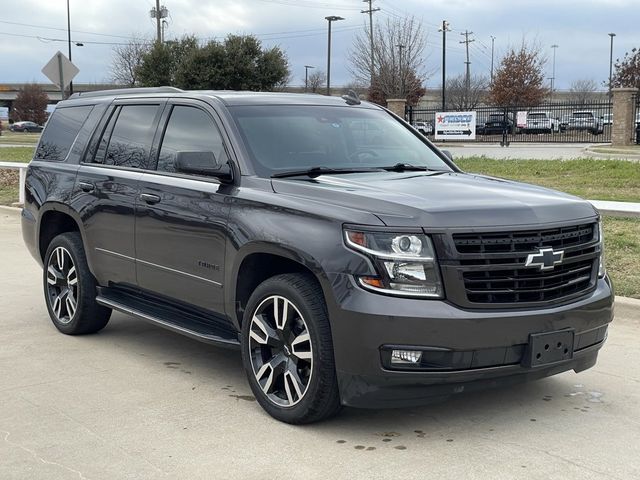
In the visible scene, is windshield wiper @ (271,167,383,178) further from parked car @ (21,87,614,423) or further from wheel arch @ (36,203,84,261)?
wheel arch @ (36,203,84,261)

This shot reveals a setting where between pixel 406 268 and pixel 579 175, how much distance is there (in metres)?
12.9

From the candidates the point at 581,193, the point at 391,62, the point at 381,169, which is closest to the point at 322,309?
the point at 381,169

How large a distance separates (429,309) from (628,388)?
81.8 inches

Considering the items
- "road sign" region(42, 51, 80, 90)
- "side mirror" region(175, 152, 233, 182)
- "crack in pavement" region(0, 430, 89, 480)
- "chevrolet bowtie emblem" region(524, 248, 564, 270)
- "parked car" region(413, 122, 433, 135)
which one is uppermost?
"road sign" region(42, 51, 80, 90)

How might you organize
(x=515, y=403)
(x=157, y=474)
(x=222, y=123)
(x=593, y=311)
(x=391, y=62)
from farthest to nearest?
(x=391, y=62), (x=222, y=123), (x=515, y=403), (x=593, y=311), (x=157, y=474)

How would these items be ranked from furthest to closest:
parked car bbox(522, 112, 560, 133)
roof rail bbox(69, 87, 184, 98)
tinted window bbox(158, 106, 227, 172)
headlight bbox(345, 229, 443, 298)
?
parked car bbox(522, 112, 560, 133), roof rail bbox(69, 87, 184, 98), tinted window bbox(158, 106, 227, 172), headlight bbox(345, 229, 443, 298)

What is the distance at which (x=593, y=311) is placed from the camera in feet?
15.0

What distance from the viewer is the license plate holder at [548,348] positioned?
4211mm

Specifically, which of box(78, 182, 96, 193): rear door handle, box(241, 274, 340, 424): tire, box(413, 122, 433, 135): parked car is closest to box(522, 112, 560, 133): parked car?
box(413, 122, 433, 135): parked car

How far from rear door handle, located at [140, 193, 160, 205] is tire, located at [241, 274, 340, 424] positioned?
4.13 ft

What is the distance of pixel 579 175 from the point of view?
16047 mm

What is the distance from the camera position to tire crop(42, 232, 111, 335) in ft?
21.1

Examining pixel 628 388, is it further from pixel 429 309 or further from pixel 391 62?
pixel 391 62

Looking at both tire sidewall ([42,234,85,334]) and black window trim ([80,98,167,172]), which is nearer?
black window trim ([80,98,167,172])
